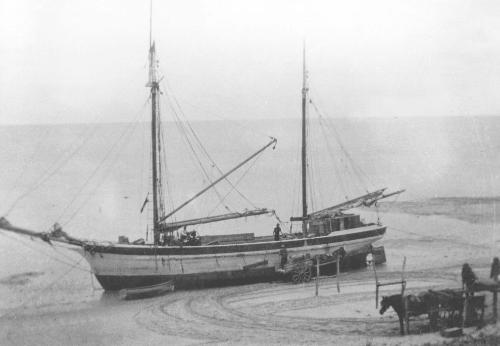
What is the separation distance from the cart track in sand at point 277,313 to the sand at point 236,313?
4 centimetres

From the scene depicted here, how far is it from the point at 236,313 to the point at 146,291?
593 cm

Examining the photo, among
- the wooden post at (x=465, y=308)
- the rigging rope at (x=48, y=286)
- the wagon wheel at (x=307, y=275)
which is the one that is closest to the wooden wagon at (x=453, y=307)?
the wooden post at (x=465, y=308)

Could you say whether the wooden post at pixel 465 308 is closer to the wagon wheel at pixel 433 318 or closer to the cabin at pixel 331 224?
the wagon wheel at pixel 433 318

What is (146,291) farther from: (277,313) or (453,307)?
(453,307)

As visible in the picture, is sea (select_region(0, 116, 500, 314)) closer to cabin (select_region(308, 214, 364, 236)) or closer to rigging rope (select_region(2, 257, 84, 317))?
rigging rope (select_region(2, 257, 84, 317))

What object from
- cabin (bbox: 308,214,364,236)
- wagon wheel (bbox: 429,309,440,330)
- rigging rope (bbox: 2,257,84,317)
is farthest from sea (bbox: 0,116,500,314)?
wagon wheel (bbox: 429,309,440,330)

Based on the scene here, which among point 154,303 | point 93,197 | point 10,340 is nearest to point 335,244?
point 154,303

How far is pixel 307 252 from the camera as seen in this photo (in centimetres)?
2889

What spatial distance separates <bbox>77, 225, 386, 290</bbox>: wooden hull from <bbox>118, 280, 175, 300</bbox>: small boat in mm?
941

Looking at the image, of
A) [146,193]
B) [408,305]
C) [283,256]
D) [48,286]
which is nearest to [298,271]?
[283,256]

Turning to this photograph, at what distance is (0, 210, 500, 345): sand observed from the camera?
18.1 m

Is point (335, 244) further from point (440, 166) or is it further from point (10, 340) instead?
point (440, 166)

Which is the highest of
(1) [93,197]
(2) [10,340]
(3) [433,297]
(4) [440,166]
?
(4) [440,166]

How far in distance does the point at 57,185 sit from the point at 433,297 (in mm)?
71340
